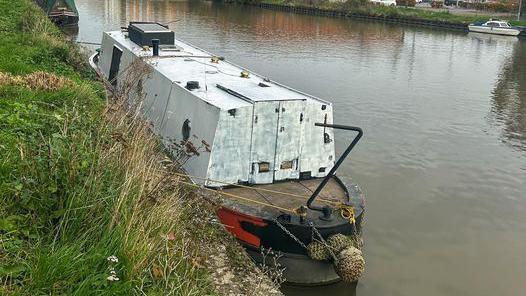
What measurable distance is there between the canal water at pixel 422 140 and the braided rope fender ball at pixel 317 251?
72cm

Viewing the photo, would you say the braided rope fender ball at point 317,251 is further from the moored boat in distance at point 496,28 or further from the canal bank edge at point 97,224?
the moored boat in distance at point 496,28

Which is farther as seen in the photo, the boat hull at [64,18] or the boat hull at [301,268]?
the boat hull at [64,18]

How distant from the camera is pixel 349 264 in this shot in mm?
7645

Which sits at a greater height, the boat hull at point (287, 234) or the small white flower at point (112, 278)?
the small white flower at point (112, 278)

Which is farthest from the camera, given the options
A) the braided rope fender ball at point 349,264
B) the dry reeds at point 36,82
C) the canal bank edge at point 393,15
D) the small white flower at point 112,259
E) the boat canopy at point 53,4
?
the canal bank edge at point 393,15

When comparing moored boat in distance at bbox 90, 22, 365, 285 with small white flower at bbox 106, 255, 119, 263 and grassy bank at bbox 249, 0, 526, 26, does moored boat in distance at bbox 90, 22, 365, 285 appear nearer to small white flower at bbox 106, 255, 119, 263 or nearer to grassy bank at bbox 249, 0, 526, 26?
small white flower at bbox 106, 255, 119, 263

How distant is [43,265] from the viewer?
3750mm

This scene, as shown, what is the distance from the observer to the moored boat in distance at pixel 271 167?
798cm

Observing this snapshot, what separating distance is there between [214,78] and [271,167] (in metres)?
2.44

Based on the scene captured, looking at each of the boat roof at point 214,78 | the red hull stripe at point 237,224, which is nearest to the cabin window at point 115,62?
the boat roof at point 214,78

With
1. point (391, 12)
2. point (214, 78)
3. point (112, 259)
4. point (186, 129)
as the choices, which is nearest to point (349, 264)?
point (186, 129)

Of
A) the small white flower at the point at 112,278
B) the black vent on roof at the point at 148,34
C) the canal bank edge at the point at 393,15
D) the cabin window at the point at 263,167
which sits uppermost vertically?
the canal bank edge at the point at 393,15

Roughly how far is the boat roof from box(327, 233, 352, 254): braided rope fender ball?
229cm

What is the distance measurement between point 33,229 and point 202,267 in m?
1.52
